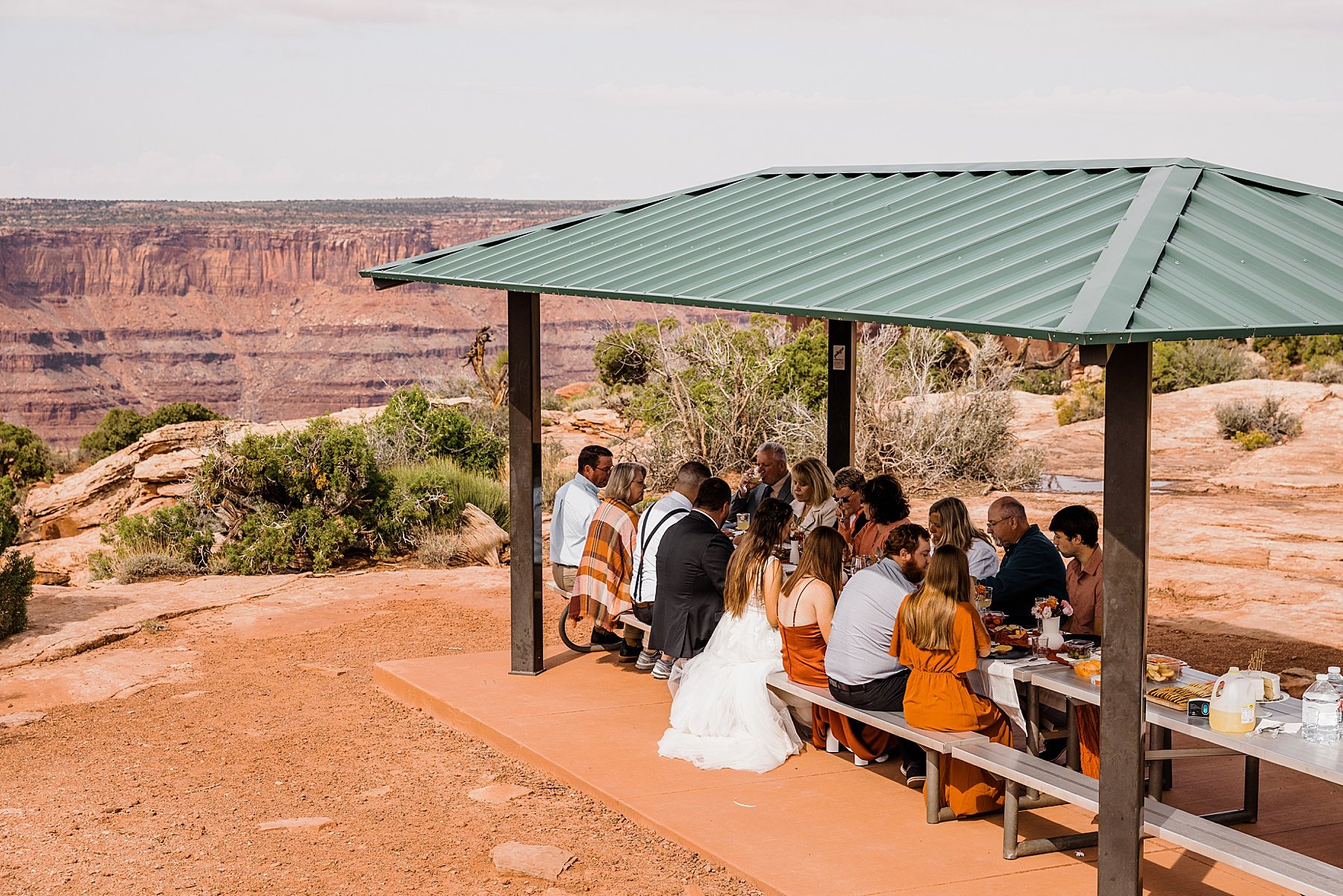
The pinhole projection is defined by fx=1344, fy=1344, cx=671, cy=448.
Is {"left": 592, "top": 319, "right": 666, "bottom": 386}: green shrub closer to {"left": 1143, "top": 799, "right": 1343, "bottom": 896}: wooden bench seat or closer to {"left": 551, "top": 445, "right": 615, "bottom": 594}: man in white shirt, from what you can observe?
{"left": 551, "top": 445, "right": 615, "bottom": 594}: man in white shirt

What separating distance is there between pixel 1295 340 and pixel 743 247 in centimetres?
3036

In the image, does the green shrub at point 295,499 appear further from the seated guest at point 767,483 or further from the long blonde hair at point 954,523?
the long blonde hair at point 954,523

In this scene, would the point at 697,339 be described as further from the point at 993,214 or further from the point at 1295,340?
the point at 1295,340

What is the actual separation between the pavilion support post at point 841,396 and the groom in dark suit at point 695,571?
6.50 feet

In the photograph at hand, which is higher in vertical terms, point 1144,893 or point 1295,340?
point 1295,340

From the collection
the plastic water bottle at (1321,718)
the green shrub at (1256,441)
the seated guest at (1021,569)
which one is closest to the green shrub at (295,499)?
the seated guest at (1021,569)

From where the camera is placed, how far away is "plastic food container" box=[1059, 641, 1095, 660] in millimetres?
5812

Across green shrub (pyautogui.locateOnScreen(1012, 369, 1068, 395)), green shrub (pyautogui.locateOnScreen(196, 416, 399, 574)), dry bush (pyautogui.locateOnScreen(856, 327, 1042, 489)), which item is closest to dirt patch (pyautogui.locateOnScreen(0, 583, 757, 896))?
green shrub (pyautogui.locateOnScreen(196, 416, 399, 574))

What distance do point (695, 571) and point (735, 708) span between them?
2.84 ft

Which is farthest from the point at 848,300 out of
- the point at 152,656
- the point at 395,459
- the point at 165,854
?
the point at 395,459

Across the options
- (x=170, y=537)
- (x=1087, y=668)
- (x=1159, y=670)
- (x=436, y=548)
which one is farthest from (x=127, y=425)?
(x=1159, y=670)

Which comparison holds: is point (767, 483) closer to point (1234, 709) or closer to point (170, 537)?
point (1234, 709)

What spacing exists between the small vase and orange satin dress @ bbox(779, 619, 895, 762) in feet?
3.08

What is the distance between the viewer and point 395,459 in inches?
687
